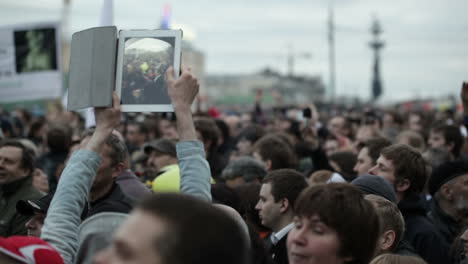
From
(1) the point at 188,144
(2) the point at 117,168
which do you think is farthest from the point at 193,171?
(2) the point at 117,168

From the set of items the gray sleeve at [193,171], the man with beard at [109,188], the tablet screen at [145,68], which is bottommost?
the man with beard at [109,188]

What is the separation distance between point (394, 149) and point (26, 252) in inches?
142

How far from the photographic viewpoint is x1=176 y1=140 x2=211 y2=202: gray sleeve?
9.83 feet

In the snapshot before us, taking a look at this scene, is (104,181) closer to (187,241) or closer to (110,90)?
(110,90)

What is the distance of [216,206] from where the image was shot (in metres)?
2.50

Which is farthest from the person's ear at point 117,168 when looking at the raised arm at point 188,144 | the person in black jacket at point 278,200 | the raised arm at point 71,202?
the person in black jacket at point 278,200

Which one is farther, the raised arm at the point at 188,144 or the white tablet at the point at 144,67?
the white tablet at the point at 144,67

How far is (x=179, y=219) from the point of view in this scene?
1.85 m

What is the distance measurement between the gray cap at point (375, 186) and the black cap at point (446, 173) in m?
1.06

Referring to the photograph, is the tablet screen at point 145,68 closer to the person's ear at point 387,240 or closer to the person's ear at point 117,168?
the person's ear at point 117,168

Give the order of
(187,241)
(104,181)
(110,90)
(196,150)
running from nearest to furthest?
(187,241), (196,150), (110,90), (104,181)

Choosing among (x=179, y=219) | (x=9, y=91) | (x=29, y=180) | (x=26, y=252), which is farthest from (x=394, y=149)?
(x=9, y=91)

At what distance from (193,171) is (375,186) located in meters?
2.21

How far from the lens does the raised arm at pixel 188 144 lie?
9.89 ft
